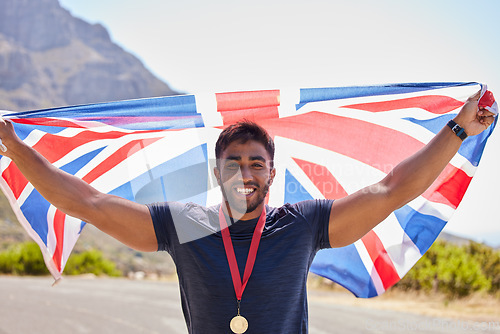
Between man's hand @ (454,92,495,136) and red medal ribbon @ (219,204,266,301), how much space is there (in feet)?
3.95

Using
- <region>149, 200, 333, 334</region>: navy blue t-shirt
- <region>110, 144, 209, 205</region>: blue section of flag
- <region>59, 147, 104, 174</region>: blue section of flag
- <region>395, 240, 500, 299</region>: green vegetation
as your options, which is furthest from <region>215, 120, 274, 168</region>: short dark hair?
<region>395, 240, 500, 299</region>: green vegetation

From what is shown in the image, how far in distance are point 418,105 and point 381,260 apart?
122 cm

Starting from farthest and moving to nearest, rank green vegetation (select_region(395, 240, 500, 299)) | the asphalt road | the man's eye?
1. green vegetation (select_region(395, 240, 500, 299))
2. the asphalt road
3. the man's eye

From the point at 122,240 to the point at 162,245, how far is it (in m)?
0.20

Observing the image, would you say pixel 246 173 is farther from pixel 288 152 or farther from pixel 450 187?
pixel 450 187

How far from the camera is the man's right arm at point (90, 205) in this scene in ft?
7.98

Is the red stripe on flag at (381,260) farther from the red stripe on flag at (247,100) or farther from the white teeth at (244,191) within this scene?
the white teeth at (244,191)

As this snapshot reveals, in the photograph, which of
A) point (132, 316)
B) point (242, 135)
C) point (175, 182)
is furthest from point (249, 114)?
point (132, 316)

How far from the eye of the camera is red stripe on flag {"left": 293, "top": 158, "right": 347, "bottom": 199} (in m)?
3.85

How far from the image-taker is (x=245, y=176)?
2531mm

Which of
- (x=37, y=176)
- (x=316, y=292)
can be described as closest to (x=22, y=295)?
(x=316, y=292)

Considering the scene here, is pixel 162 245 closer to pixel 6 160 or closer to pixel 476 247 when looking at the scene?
pixel 6 160

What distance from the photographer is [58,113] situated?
11.7ft

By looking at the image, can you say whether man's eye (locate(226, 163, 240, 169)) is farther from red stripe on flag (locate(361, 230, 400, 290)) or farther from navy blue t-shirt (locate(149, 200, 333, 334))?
red stripe on flag (locate(361, 230, 400, 290))
